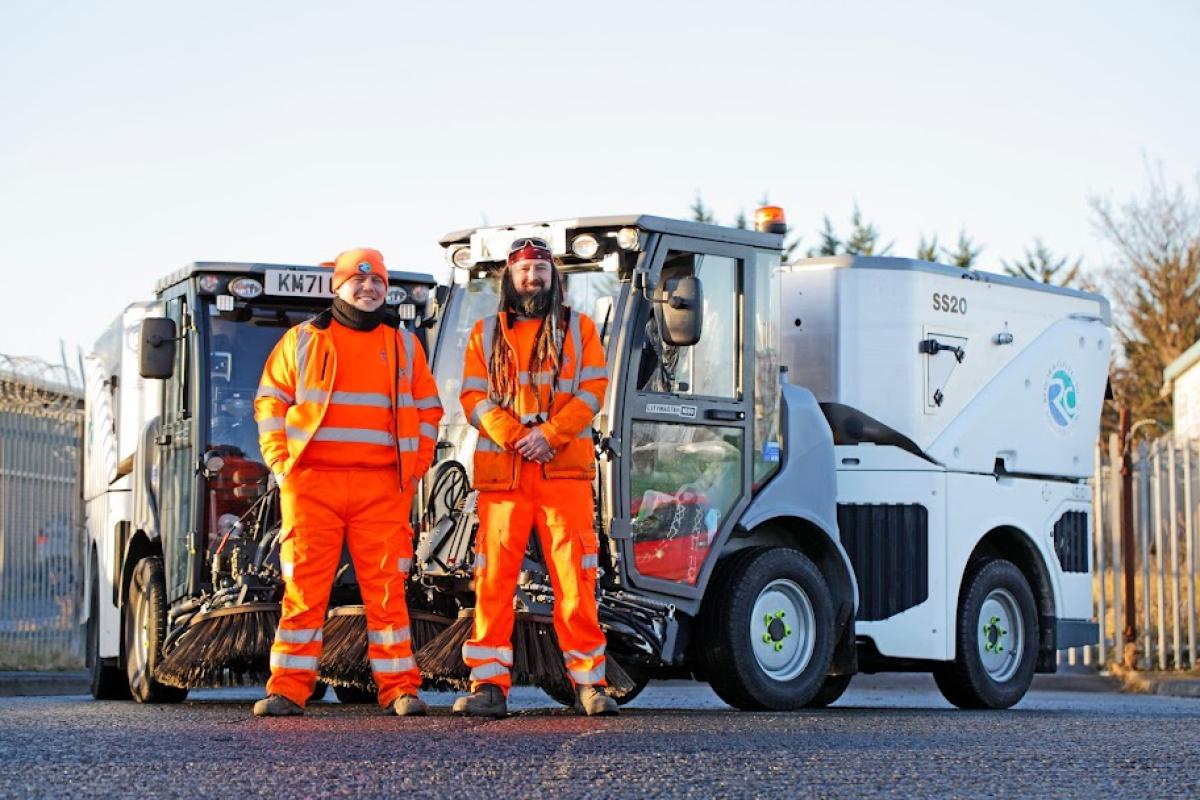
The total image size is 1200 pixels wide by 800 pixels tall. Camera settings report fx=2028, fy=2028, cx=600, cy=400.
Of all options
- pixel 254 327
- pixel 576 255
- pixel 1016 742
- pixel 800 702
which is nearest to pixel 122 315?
pixel 254 327

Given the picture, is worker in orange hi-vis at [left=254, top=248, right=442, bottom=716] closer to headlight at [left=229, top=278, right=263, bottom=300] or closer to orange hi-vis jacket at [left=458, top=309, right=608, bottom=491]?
orange hi-vis jacket at [left=458, top=309, right=608, bottom=491]

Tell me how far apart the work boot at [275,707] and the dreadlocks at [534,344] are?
1.66 metres

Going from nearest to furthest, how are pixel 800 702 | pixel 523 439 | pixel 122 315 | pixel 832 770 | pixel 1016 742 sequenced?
pixel 832 770 < pixel 1016 742 < pixel 523 439 < pixel 800 702 < pixel 122 315

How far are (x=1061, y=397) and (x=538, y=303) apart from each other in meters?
4.62

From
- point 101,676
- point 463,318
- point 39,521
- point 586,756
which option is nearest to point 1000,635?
point 463,318

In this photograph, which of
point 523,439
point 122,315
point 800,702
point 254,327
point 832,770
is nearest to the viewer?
point 832,770

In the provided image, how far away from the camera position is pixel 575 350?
927 cm

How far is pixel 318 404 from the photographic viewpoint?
915cm

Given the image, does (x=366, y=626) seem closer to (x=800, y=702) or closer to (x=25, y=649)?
(x=800, y=702)

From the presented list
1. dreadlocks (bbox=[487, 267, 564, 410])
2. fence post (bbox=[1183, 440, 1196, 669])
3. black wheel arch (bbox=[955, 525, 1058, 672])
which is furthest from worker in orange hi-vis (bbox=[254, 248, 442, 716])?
fence post (bbox=[1183, 440, 1196, 669])

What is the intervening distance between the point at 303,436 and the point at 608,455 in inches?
59.9

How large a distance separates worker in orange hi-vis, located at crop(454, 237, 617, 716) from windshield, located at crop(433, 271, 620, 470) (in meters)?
0.65

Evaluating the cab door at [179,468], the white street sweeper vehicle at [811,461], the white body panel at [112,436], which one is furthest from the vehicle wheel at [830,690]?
the white body panel at [112,436]

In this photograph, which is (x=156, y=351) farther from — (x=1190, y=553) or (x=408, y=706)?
(x=1190, y=553)
